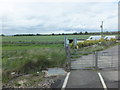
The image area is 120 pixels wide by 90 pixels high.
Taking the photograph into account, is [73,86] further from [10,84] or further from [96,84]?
[10,84]

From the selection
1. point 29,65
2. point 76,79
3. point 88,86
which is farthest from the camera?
point 29,65

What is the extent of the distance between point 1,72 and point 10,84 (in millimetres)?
1841

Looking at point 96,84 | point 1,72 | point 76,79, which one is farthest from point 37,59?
point 96,84

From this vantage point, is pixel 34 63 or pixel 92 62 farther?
pixel 92 62

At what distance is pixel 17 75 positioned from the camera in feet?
24.7

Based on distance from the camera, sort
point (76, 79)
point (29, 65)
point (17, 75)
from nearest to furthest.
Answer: point (76, 79) < point (17, 75) < point (29, 65)

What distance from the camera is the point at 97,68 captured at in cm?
859

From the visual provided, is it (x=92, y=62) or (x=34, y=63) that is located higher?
(x=34, y=63)

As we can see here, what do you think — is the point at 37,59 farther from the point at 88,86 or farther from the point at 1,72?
the point at 88,86

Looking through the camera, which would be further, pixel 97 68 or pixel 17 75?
pixel 97 68

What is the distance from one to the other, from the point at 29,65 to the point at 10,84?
7.46 feet

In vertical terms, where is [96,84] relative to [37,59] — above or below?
below

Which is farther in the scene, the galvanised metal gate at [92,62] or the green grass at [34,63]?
the galvanised metal gate at [92,62]

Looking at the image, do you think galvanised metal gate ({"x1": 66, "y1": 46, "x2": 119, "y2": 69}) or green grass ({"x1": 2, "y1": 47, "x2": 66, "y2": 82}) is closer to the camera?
green grass ({"x1": 2, "y1": 47, "x2": 66, "y2": 82})
